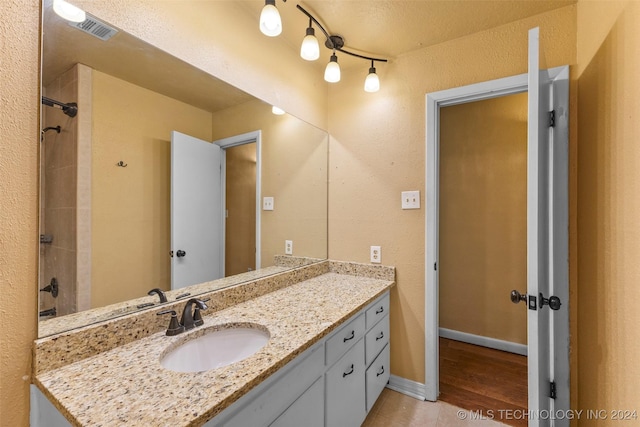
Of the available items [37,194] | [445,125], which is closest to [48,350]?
[37,194]

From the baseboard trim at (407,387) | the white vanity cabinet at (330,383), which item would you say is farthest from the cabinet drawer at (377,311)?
the baseboard trim at (407,387)

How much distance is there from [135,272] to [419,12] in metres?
1.93

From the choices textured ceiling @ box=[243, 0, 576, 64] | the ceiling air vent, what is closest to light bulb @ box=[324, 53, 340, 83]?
textured ceiling @ box=[243, 0, 576, 64]

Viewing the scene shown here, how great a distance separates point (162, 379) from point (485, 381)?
2275mm

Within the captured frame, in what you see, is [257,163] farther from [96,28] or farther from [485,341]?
[485,341]

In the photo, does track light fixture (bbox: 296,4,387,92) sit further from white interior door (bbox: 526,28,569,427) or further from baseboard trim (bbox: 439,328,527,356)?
baseboard trim (bbox: 439,328,527,356)

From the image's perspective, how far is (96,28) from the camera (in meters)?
0.99

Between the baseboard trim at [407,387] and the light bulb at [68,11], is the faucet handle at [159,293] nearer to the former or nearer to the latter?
the light bulb at [68,11]

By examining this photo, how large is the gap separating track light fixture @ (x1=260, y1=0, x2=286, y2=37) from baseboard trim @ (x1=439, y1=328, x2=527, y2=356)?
2958 mm

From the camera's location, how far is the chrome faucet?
1.11 meters

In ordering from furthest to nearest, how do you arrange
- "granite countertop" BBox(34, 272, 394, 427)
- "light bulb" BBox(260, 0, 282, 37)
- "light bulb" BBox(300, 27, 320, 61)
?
"light bulb" BBox(300, 27, 320, 61) < "light bulb" BBox(260, 0, 282, 37) < "granite countertop" BBox(34, 272, 394, 427)

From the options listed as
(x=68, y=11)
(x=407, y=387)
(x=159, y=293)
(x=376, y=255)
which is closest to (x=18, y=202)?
(x=159, y=293)

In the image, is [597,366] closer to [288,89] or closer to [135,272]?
[135,272]

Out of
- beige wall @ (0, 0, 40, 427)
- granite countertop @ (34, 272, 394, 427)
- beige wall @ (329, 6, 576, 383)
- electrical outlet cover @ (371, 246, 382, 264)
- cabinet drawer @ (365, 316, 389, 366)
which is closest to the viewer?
granite countertop @ (34, 272, 394, 427)
